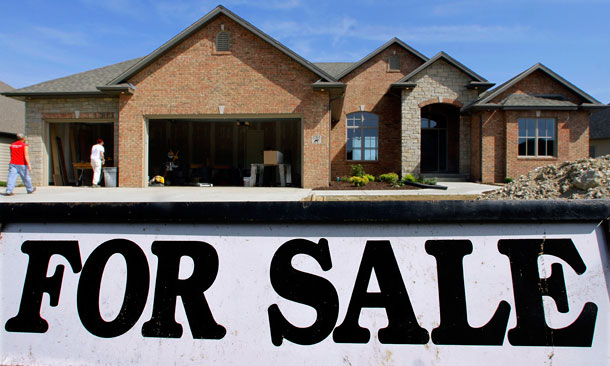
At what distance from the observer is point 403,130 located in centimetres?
1912

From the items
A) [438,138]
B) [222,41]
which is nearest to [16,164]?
[222,41]

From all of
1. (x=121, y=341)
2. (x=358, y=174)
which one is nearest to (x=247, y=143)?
(x=358, y=174)

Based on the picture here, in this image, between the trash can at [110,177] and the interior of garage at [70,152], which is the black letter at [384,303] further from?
the interior of garage at [70,152]

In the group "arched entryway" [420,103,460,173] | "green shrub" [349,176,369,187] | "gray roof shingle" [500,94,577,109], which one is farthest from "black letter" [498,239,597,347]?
"arched entryway" [420,103,460,173]

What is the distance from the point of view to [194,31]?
609 inches

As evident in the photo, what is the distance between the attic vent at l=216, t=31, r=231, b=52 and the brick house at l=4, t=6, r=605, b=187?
4 centimetres

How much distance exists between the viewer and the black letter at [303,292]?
1352mm

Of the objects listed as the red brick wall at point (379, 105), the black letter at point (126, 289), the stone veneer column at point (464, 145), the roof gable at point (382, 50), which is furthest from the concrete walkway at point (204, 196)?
the roof gable at point (382, 50)

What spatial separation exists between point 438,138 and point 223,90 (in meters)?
12.4

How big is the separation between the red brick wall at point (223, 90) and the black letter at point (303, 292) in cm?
1401

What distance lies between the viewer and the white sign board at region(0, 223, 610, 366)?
129 centimetres

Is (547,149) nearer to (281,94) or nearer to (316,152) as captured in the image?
(316,152)

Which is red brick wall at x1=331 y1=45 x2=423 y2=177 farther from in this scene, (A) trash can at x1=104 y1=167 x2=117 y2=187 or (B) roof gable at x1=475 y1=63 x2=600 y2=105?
(A) trash can at x1=104 y1=167 x2=117 y2=187

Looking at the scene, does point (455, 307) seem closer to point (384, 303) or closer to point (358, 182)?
point (384, 303)
